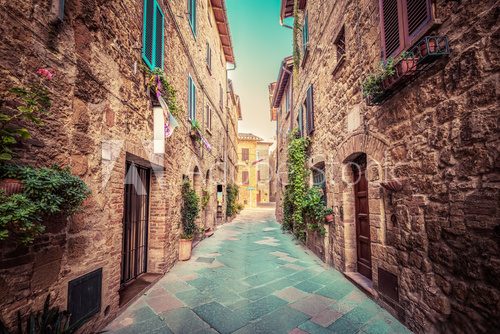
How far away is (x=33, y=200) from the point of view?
1760 mm

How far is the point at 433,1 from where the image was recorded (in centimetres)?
238

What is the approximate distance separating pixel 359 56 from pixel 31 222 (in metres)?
4.58

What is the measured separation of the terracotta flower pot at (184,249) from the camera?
5676 mm

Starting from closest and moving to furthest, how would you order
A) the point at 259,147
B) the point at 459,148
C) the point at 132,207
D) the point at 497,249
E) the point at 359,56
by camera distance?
the point at 497,249, the point at 459,148, the point at 359,56, the point at 132,207, the point at 259,147

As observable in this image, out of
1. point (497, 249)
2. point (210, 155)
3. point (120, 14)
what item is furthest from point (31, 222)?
point (210, 155)

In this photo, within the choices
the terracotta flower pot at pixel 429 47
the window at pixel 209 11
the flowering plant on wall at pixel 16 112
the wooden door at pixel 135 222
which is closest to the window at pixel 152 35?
the wooden door at pixel 135 222

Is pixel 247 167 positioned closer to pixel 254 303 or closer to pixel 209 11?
pixel 209 11

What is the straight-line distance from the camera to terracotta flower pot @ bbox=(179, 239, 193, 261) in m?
5.68

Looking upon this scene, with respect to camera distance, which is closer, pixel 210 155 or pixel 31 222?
pixel 31 222

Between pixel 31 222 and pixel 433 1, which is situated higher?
pixel 433 1

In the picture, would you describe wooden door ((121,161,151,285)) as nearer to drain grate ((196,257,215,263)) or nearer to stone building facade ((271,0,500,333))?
drain grate ((196,257,215,263))

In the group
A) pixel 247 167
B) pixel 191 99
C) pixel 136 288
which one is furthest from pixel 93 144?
pixel 247 167

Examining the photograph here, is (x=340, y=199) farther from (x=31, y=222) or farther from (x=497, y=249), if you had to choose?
(x=31, y=222)

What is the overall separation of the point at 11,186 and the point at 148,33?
11.6ft
